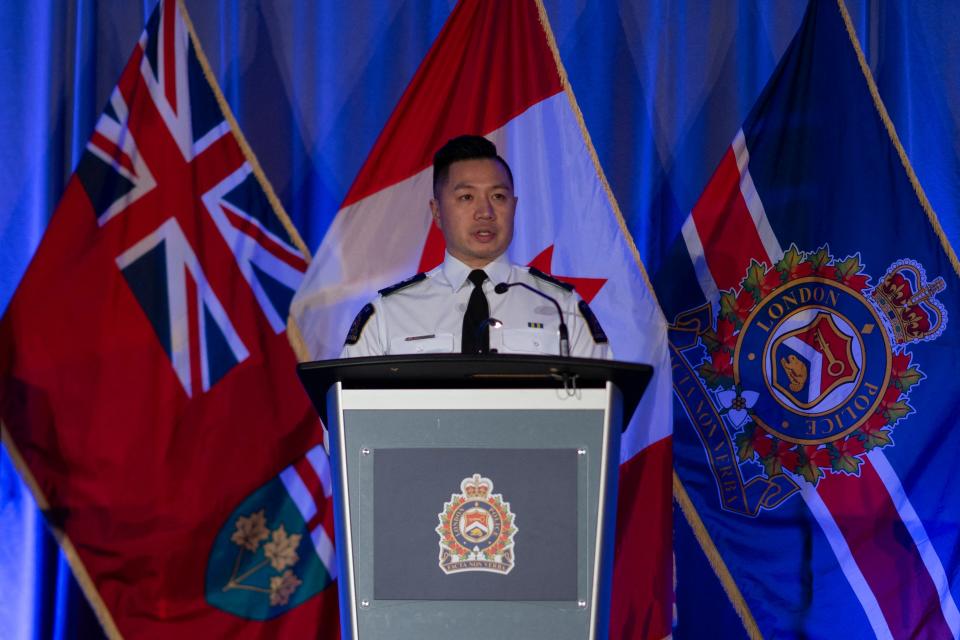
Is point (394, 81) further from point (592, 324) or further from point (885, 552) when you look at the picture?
point (885, 552)

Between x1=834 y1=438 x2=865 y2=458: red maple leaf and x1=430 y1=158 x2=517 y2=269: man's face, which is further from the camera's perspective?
x1=834 y1=438 x2=865 y2=458: red maple leaf

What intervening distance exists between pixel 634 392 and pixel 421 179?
165cm

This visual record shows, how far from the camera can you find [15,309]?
2615mm

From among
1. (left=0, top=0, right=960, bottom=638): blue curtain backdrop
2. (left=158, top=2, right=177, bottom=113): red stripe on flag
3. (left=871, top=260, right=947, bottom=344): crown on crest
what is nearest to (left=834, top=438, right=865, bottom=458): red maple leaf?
(left=871, top=260, right=947, bottom=344): crown on crest

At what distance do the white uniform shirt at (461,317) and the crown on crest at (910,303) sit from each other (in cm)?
106

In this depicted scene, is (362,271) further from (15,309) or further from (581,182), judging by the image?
(15,309)

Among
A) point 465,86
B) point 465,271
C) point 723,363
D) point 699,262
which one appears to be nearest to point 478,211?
point 465,271

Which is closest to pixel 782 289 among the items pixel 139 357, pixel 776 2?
pixel 776 2

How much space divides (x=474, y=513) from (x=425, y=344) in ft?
3.53

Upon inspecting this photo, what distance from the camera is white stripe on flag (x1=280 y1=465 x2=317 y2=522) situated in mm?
2766

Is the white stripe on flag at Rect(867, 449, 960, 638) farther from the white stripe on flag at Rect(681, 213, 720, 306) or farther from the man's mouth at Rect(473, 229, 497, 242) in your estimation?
the man's mouth at Rect(473, 229, 497, 242)

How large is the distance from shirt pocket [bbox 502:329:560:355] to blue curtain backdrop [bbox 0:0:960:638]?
845 millimetres

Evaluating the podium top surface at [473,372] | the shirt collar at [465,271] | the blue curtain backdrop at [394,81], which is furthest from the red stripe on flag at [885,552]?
the podium top surface at [473,372]

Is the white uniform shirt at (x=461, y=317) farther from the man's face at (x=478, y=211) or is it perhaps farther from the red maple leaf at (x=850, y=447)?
the red maple leaf at (x=850, y=447)
